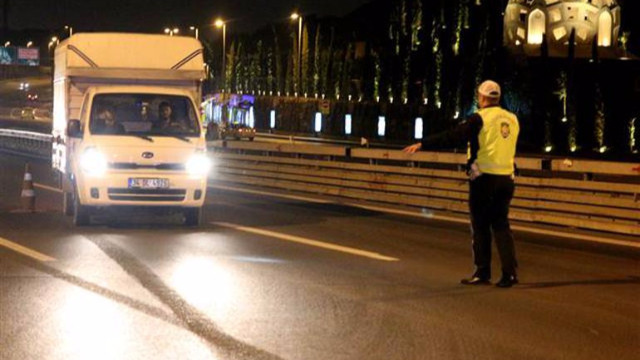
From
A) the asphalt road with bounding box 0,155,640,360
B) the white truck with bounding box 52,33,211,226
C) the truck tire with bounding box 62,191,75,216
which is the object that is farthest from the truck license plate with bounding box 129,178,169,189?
the truck tire with bounding box 62,191,75,216

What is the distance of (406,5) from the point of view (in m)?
102

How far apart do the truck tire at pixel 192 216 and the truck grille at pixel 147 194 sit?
0.36 meters

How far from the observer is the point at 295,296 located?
1072 centimetres

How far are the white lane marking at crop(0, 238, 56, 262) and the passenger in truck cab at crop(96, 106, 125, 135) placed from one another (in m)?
2.64

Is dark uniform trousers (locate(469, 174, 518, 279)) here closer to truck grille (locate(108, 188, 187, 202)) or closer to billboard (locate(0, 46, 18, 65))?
truck grille (locate(108, 188, 187, 202))

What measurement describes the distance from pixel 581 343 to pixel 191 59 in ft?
38.5

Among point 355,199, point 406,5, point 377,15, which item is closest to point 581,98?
point 406,5

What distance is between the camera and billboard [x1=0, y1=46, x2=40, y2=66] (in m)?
149

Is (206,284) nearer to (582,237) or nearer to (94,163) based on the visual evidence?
(94,163)

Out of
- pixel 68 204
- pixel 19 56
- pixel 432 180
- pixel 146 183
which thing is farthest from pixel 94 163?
pixel 19 56

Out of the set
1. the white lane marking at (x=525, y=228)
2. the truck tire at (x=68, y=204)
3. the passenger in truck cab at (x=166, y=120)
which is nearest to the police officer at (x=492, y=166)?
the white lane marking at (x=525, y=228)

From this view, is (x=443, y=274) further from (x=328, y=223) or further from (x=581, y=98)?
(x=581, y=98)

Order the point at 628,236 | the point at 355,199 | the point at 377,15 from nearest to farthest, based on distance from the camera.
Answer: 1. the point at 628,236
2. the point at 355,199
3. the point at 377,15

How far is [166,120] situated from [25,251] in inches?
164
